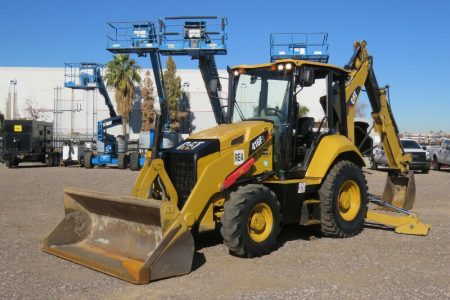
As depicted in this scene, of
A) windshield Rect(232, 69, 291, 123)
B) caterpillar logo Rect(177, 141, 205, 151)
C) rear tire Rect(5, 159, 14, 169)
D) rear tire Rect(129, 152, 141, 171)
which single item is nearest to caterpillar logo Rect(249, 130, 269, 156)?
windshield Rect(232, 69, 291, 123)

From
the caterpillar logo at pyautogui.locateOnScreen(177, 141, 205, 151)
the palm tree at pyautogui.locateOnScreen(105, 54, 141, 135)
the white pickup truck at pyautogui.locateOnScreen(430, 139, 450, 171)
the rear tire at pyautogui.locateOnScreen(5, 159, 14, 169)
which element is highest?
the palm tree at pyautogui.locateOnScreen(105, 54, 141, 135)

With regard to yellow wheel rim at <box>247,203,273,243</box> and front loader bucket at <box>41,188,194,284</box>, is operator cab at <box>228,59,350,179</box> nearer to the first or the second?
yellow wheel rim at <box>247,203,273,243</box>

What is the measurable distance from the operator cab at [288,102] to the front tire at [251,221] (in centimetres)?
102

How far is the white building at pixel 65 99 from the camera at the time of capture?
4962cm

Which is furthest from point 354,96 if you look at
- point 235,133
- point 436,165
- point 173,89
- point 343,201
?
point 173,89

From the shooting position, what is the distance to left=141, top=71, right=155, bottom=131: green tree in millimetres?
47844

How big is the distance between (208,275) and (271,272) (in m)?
0.82

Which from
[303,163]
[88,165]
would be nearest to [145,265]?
[303,163]

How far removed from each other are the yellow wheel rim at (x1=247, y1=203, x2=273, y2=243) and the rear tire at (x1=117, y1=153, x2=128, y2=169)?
21.6 metres

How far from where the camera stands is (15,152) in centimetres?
2953

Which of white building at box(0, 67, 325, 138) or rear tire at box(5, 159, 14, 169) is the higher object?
white building at box(0, 67, 325, 138)

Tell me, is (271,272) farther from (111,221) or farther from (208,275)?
(111,221)

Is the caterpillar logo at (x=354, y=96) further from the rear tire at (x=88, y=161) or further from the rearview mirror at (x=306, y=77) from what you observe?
the rear tire at (x=88, y=161)

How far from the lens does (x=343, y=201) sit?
898 cm
